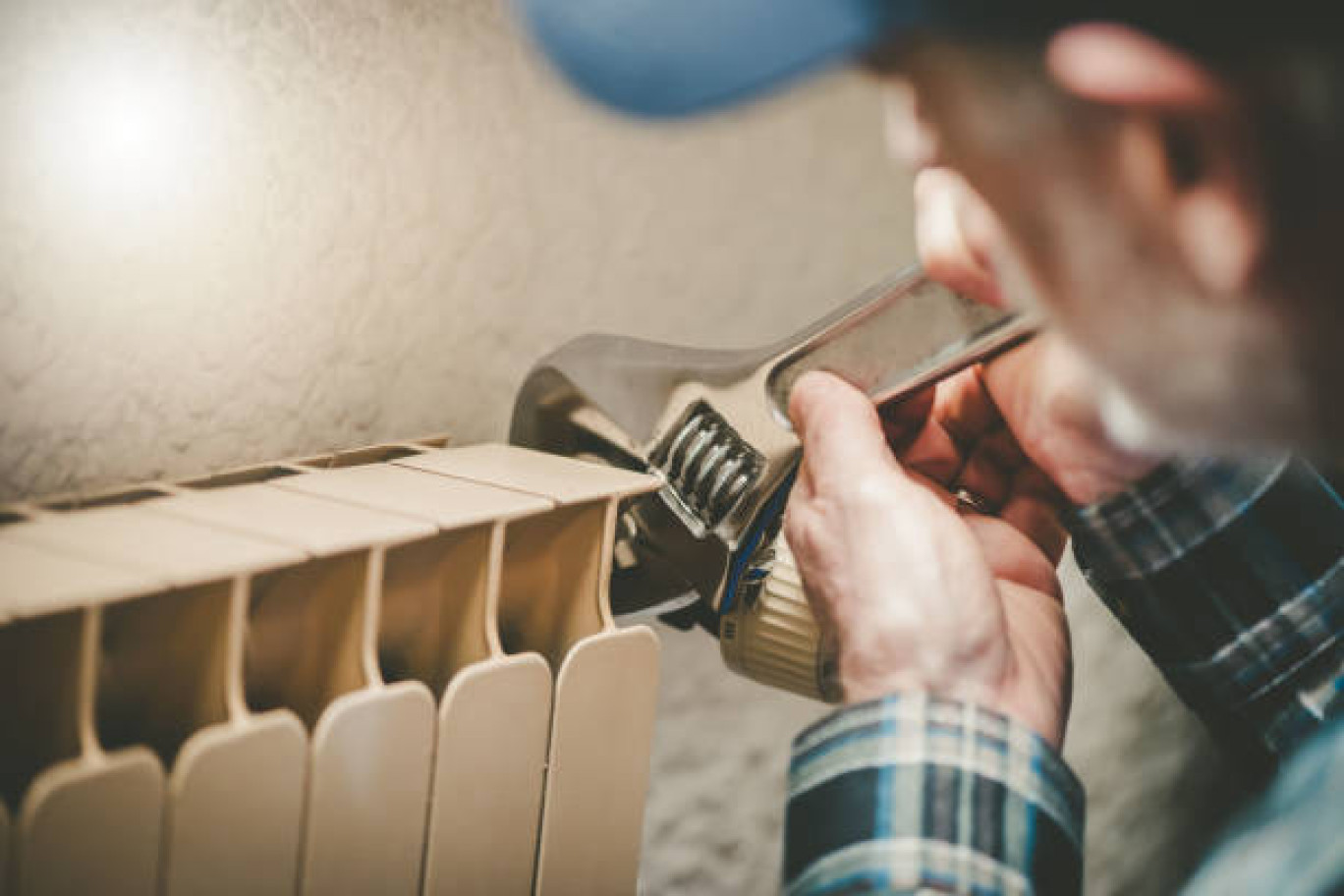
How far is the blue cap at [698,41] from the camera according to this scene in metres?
0.30

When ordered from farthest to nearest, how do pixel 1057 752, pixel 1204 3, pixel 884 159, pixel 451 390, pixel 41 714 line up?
pixel 884 159
pixel 451 390
pixel 1057 752
pixel 41 714
pixel 1204 3

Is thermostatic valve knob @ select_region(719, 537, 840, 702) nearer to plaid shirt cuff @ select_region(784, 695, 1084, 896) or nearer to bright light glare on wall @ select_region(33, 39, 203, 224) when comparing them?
plaid shirt cuff @ select_region(784, 695, 1084, 896)

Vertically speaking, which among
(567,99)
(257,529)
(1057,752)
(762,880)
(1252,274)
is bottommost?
(762,880)

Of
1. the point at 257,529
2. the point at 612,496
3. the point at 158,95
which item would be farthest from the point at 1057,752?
the point at 158,95

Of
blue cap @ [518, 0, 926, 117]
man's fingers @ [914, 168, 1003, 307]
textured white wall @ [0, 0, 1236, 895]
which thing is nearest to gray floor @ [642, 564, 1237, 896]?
textured white wall @ [0, 0, 1236, 895]

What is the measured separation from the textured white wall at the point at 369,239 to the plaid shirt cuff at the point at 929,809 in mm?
289

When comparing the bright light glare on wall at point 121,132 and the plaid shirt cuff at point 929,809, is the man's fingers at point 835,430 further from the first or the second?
the bright light glare on wall at point 121,132

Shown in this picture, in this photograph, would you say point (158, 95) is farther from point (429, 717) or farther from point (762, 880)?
point (762, 880)

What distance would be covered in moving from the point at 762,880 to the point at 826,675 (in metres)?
0.38

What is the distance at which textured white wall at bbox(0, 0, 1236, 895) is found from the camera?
0.49m

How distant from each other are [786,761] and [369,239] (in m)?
0.51

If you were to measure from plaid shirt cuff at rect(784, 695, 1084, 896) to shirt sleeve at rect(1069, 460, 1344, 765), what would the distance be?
0.15 meters

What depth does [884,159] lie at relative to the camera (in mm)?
871

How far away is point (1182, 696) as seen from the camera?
0.67m
